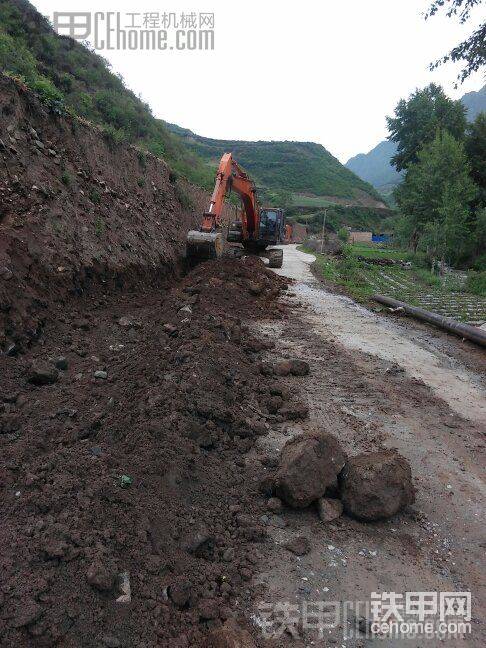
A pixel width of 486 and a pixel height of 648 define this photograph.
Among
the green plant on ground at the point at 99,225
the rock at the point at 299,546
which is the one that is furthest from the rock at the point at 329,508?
the green plant on ground at the point at 99,225

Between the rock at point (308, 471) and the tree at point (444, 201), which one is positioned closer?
the rock at point (308, 471)

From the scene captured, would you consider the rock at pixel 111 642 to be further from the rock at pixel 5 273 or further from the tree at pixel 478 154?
the tree at pixel 478 154

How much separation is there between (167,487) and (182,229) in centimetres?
1207

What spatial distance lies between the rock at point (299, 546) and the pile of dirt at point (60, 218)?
11.8ft

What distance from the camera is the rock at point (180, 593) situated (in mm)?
2279

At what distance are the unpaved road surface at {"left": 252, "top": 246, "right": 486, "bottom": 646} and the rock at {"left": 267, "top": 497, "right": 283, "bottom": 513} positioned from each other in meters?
0.07

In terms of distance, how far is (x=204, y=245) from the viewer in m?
10.2

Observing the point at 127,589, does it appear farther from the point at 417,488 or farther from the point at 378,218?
the point at 378,218

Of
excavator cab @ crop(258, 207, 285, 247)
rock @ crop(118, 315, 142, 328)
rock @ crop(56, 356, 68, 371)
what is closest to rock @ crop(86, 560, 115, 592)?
rock @ crop(56, 356, 68, 371)

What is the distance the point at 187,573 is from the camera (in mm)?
2438

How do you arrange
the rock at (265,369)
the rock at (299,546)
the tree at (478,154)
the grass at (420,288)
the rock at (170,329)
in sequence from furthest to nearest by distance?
the tree at (478,154) → the grass at (420,288) → the rock at (170,329) → the rock at (265,369) → the rock at (299,546)

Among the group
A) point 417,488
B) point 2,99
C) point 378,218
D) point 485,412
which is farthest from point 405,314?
point 378,218

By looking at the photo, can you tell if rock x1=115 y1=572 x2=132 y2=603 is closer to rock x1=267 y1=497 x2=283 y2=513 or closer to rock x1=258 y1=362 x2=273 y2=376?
Answer: rock x1=267 y1=497 x2=283 y2=513

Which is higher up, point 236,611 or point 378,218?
point 378,218
